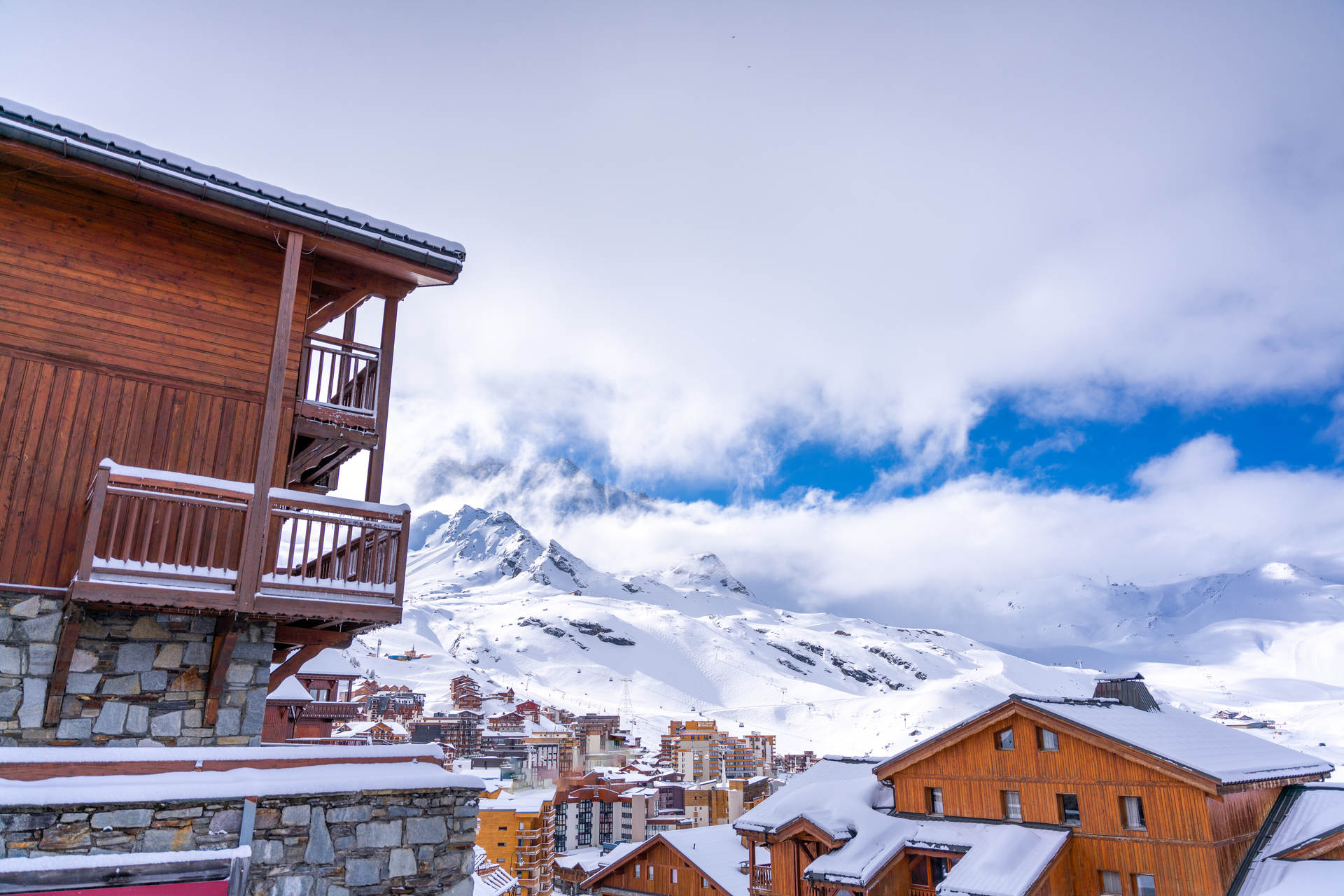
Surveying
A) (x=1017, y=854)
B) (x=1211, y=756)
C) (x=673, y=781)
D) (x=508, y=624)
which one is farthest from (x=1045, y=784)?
(x=508, y=624)

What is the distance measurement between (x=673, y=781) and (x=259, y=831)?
241 feet

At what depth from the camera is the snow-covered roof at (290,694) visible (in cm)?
1855

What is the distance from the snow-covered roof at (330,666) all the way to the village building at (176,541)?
13529 mm

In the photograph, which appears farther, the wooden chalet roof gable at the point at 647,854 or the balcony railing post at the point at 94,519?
the wooden chalet roof gable at the point at 647,854

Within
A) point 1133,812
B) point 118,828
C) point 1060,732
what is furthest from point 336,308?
point 1133,812

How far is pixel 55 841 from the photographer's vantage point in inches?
244

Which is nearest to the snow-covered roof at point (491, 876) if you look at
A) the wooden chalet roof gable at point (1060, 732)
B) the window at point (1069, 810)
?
the wooden chalet roof gable at point (1060, 732)

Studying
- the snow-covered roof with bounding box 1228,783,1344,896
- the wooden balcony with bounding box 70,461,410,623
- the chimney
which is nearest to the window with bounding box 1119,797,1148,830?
the snow-covered roof with bounding box 1228,783,1344,896

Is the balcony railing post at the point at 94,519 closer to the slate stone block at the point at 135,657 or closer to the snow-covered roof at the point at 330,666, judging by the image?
the slate stone block at the point at 135,657

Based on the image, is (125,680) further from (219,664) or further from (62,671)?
(219,664)

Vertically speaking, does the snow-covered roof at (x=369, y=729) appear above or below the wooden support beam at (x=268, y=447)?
below

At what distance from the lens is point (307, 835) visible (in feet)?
23.4

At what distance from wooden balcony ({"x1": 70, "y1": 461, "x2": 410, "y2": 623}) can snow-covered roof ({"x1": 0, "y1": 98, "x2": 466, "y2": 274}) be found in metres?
3.18

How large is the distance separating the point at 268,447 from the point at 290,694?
13435mm
